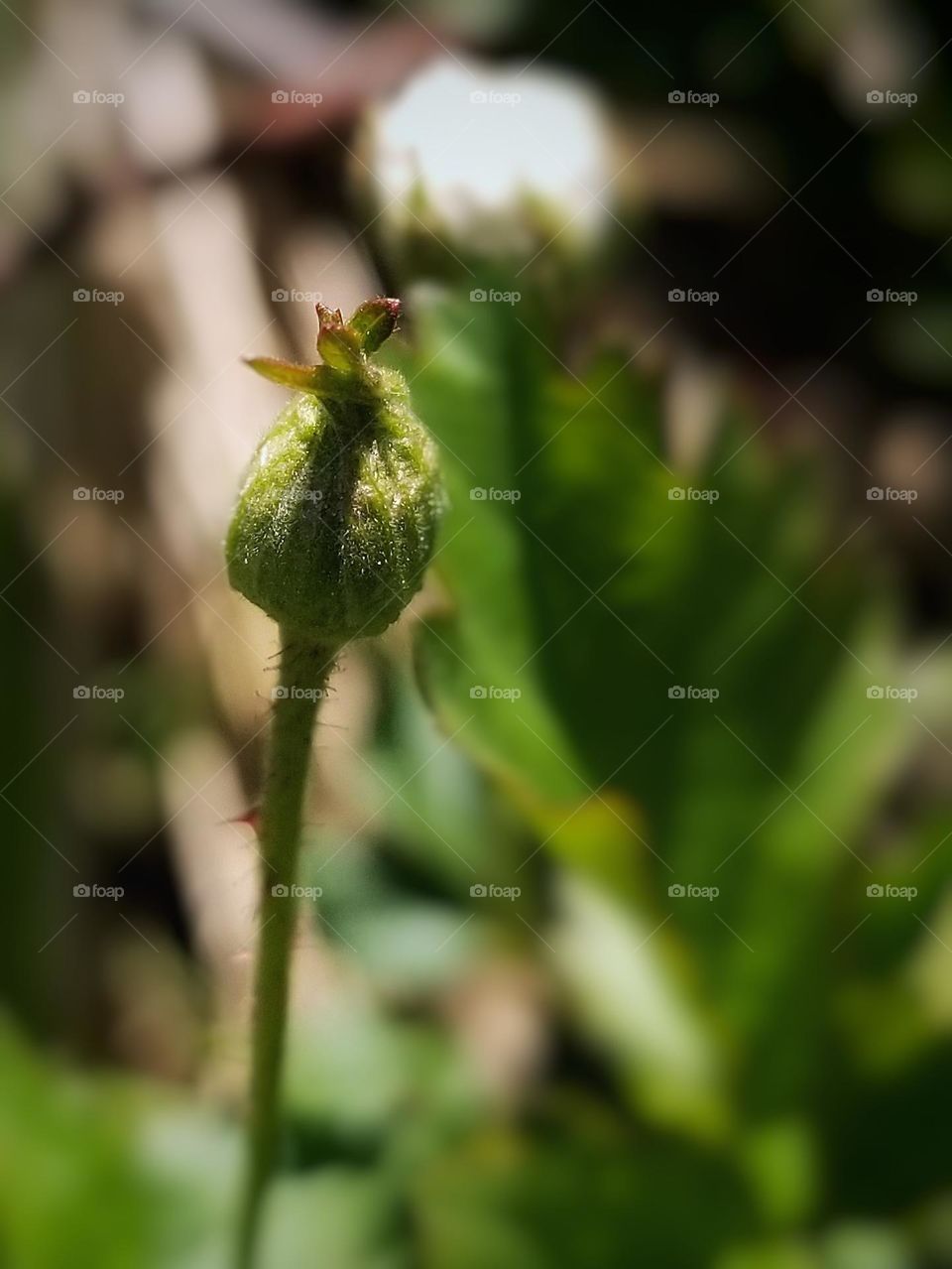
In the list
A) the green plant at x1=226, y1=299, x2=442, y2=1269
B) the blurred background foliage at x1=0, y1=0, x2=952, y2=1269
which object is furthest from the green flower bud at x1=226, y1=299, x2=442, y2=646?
the blurred background foliage at x1=0, y1=0, x2=952, y2=1269

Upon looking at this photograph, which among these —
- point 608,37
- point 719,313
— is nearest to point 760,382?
point 719,313

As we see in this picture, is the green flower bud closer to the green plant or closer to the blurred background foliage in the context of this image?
the green plant

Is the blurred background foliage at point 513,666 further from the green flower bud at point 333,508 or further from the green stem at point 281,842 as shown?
the green flower bud at point 333,508

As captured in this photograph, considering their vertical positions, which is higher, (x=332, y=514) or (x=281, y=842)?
(x=332, y=514)

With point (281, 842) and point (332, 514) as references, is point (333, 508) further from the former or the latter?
point (281, 842)

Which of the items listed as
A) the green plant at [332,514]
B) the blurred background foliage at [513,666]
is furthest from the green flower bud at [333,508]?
the blurred background foliage at [513,666]

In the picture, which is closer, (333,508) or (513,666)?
(333,508)

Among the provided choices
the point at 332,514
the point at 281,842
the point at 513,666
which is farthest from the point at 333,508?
the point at 513,666
